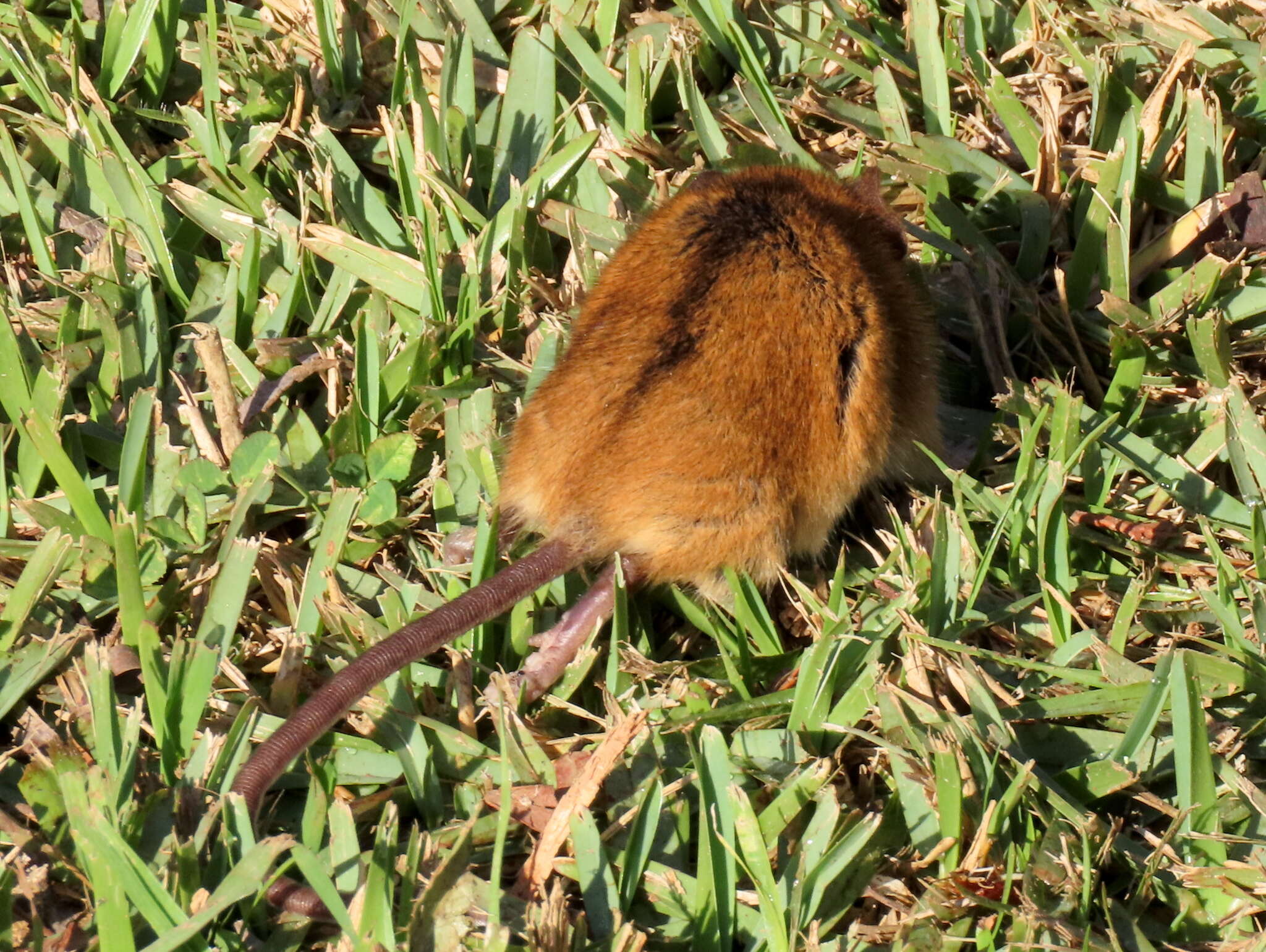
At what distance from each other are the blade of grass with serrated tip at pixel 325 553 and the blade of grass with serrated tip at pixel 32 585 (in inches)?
22.7

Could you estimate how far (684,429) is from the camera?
3.04 m

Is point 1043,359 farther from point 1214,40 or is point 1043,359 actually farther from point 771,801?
point 771,801

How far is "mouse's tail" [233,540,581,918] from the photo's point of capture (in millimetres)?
2799

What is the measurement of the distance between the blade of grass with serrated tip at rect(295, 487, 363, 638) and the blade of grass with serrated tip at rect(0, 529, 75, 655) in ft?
1.89

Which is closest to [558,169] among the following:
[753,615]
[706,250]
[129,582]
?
[706,250]

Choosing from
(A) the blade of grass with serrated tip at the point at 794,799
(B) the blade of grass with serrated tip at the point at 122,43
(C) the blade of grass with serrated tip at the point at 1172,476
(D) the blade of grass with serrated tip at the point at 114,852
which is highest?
(B) the blade of grass with serrated tip at the point at 122,43

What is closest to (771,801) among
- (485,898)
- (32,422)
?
(485,898)

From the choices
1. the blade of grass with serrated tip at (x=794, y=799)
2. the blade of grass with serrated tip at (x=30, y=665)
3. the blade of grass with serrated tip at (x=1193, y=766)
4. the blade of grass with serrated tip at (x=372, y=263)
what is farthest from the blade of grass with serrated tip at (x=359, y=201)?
the blade of grass with serrated tip at (x=1193, y=766)

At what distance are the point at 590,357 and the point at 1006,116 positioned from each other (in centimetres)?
191

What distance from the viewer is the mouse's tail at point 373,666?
2799mm

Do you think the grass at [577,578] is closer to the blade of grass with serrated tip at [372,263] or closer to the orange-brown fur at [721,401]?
the blade of grass with serrated tip at [372,263]

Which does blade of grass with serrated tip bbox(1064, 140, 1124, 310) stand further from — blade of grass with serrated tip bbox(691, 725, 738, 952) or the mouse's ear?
blade of grass with serrated tip bbox(691, 725, 738, 952)

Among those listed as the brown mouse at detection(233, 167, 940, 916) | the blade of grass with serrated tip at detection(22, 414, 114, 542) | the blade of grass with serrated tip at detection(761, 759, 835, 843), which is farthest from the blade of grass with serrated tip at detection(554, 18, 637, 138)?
the blade of grass with serrated tip at detection(761, 759, 835, 843)

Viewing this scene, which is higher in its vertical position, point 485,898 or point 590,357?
point 590,357
